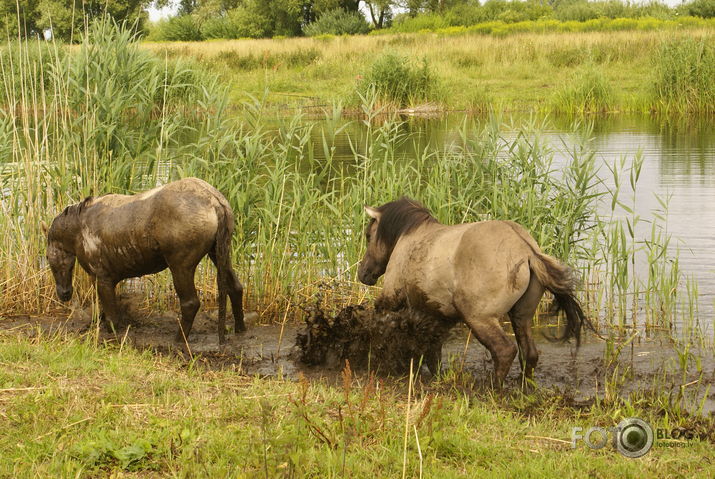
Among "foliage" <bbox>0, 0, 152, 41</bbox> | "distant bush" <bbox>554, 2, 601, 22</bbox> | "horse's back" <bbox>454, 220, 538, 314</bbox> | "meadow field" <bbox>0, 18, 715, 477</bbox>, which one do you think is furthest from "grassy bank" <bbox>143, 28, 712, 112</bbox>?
"distant bush" <bbox>554, 2, 601, 22</bbox>

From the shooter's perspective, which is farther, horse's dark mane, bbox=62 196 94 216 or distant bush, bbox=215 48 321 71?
distant bush, bbox=215 48 321 71

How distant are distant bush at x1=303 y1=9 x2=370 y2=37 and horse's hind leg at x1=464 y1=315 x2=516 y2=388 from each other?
52.7 m

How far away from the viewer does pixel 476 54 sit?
3484cm

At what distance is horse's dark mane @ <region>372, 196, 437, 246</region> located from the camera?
6.63 metres

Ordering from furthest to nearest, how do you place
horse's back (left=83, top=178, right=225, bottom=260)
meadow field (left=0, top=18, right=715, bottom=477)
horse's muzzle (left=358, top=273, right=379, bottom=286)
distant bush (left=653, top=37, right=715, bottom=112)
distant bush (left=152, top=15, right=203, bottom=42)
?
distant bush (left=152, top=15, right=203, bottom=42) → distant bush (left=653, top=37, right=715, bottom=112) → horse's muzzle (left=358, top=273, right=379, bottom=286) → horse's back (left=83, top=178, right=225, bottom=260) → meadow field (left=0, top=18, right=715, bottom=477)

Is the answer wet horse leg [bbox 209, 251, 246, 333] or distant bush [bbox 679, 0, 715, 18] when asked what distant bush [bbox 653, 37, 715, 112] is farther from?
distant bush [bbox 679, 0, 715, 18]

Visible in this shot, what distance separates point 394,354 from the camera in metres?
6.55

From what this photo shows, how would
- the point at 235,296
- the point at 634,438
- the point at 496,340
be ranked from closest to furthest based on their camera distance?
1. the point at 634,438
2. the point at 496,340
3. the point at 235,296

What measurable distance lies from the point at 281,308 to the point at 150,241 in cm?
174

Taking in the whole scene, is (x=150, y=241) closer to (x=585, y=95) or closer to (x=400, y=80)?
(x=400, y=80)

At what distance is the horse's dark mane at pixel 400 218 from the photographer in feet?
21.7

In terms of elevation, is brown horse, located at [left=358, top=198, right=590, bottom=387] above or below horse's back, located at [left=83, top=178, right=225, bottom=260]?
below

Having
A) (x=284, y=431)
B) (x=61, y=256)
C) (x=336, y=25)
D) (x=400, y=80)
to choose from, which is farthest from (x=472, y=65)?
(x=284, y=431)

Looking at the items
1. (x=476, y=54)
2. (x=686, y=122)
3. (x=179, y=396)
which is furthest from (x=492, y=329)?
(x=476, y=54)
